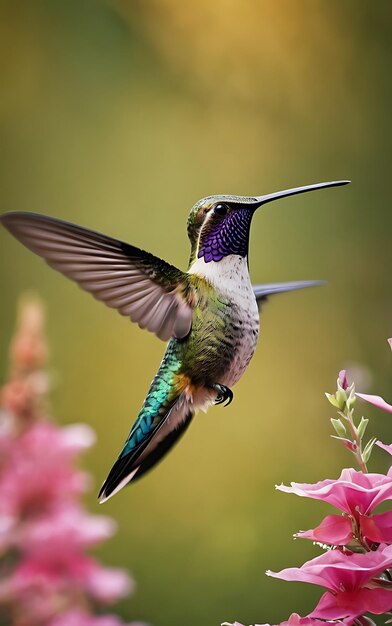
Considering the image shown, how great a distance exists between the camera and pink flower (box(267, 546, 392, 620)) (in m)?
0.42

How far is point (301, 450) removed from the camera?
2154mm

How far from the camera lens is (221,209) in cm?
79

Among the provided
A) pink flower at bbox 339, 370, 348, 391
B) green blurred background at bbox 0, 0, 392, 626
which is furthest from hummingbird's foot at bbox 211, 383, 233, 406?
green blurred background at bbox 0, 0, 392, 626

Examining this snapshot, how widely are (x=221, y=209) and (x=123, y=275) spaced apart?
0.11m

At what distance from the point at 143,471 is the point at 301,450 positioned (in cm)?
140

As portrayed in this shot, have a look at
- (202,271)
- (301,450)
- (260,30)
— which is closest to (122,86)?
(260,30)

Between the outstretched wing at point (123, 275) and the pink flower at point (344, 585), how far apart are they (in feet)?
1.26

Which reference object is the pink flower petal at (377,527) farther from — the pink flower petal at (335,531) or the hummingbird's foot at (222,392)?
the hummingbird's foot at (222,392)

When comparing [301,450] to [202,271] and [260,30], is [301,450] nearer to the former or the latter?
[260,30]

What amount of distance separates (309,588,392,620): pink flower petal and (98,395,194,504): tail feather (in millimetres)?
347

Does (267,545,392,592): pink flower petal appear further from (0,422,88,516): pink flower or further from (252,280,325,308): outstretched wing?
(252,280,325,308): outstretched wing

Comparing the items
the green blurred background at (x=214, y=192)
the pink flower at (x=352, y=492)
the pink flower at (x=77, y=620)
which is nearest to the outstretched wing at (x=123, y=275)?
the pink flower at (x=77, y=620)

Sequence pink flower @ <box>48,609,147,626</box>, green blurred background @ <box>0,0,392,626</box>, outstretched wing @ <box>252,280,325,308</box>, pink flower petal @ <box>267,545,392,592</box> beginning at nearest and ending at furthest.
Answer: pink flower petal @ <box>267,545,392,592</box>, pink flower @ <box>48,609,147,626</box>, outstretched wing @ <box>252,280,325,308</box>, green blurred background @ <box>0,0,392,626</box>

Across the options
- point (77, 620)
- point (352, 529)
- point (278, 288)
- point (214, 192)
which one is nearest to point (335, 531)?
point (352, 529)
